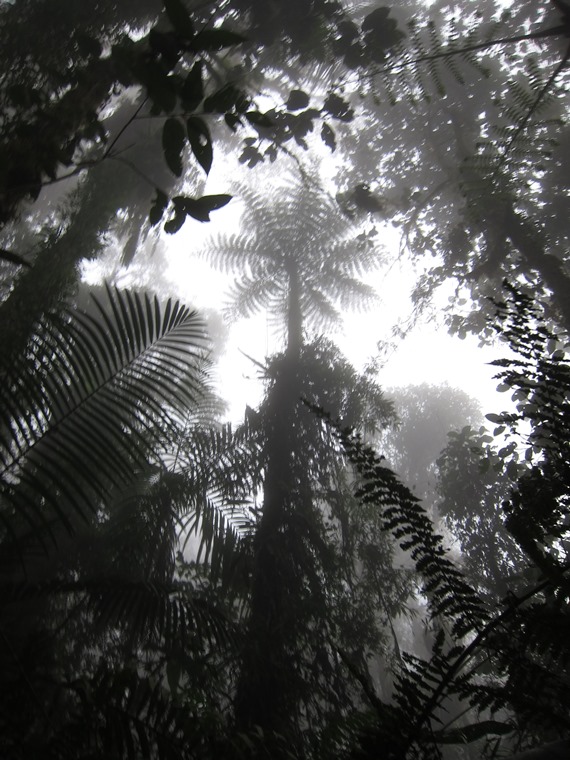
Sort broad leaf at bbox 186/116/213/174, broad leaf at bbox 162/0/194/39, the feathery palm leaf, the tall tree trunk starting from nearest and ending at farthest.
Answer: broad leaf at bbox 162/0/194/39
broad leaf at bbox 186/116/213/174
the feathery palm leaf
the tall tree trunk

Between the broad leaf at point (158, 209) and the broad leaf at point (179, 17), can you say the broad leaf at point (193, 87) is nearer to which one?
the broad leaf at point (179, 17)

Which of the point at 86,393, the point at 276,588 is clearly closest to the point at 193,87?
the point at 86,393

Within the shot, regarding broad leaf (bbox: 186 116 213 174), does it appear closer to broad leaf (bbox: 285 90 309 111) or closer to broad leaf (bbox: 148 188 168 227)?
broad leaf (bbox: 148 188 168 227)

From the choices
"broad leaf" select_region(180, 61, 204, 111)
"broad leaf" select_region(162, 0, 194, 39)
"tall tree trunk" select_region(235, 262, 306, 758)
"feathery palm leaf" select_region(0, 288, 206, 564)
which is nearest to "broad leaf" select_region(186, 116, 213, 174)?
"broad leaf" select_region(180, 61, 204, 111)

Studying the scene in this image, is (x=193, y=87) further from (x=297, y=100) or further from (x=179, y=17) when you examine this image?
(x=297, y=100)

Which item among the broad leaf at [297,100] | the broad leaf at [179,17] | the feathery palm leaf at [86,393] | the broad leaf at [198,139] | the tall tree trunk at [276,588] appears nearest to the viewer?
the broad leaf at [179,17]

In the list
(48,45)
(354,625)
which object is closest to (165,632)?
(354,625)

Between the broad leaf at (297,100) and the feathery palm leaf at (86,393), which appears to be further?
the broad leaf at (297,100)

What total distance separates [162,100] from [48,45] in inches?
150

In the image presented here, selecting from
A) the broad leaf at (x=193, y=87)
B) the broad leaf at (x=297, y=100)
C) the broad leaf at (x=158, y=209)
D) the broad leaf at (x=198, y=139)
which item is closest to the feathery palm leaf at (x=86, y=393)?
the broad leaf at (x=158, y=209)

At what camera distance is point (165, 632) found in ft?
7.88

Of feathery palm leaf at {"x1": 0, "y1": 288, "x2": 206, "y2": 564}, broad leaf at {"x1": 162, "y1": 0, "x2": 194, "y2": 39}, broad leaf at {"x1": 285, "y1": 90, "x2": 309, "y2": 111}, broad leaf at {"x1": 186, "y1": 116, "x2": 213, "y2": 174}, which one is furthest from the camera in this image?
broad leaf at {"x1": 285, "y1": 90, "x2": 309, "y2": 111}

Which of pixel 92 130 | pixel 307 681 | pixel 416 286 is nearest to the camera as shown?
pixel 92 130

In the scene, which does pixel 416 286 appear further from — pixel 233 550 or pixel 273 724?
pixel 273 724
